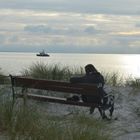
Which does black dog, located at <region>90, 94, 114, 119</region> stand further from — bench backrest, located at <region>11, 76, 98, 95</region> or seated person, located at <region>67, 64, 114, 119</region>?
bench backrest, located at <region>11, 76, 98, 95</region>

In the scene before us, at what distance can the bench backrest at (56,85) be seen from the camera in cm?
1091

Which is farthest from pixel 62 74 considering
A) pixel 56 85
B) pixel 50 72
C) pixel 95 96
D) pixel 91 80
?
pixel 95 96

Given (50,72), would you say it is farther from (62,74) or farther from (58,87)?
(58,87)

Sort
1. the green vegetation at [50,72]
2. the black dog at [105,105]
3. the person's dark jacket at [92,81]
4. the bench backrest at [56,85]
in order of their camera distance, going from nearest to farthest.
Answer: the bench backrest at [56,85] → the person's dark jacket at [92,81] → the black dog at [105,105] → the green vegetation at [50,72]

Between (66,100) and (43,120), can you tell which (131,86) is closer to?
(66,100)

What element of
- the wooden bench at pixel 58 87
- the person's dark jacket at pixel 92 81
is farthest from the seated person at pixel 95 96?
the wooden bench at pixel 58 87

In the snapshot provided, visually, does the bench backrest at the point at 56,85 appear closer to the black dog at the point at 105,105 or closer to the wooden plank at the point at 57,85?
the wooden plank at the point at 57,85

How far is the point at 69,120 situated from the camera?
8.34 meters

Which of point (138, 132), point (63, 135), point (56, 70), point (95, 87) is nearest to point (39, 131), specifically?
point (63, 135)

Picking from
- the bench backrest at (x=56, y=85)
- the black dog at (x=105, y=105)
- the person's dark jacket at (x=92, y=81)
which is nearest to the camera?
the bench backrest at (x=56, y=85)

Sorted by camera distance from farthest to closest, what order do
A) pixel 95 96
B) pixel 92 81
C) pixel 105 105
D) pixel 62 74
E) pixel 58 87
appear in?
pixel 62 74 < pixel 92 81 < pixel 105 105 < pixel 58 87 < pixel 95 96

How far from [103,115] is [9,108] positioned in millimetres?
3393

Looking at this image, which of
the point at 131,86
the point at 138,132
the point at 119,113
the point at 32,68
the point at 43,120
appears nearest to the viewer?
the point at 43,120

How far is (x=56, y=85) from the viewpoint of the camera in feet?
36.8
